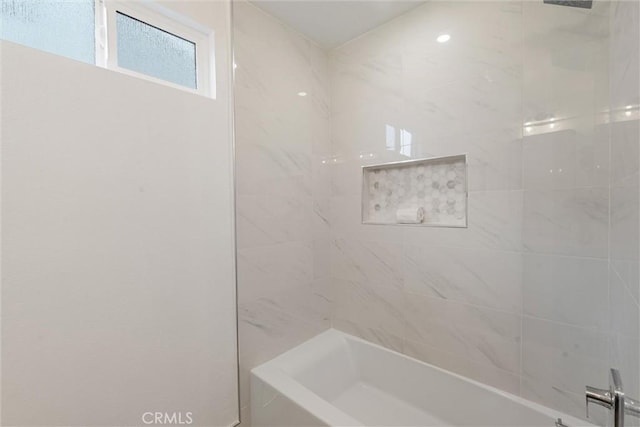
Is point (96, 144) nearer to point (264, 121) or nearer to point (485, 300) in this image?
point (264, 121)

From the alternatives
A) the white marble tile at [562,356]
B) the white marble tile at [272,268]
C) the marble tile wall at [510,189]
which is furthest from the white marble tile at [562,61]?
the white marble tile at [272,268]

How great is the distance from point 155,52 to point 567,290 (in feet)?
7.26

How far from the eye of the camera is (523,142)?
4.27ft

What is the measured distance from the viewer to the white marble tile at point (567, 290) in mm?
1146

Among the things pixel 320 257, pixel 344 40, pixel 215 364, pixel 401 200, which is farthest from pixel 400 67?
pixel 215 364

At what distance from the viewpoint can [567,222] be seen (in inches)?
47.5

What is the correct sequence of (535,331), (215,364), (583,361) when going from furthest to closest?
1. (215,364)
2. (535,331)
3. (583,361)

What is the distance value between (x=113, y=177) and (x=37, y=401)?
0.82 meters

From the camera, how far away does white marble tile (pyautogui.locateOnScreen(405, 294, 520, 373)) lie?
1.37 m

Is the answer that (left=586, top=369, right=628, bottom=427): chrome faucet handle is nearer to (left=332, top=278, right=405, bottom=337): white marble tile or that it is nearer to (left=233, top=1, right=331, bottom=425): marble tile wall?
(left=332, top=278, right=405, bottom=337): white marble tile

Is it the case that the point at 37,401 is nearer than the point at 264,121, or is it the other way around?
the point at 37,401

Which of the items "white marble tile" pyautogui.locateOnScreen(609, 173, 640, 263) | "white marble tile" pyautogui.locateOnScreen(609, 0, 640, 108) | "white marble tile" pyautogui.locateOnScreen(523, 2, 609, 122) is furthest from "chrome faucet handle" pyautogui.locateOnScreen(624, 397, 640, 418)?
"white marble tile" pyautogui.locateOnScreen(523, 2, 609, 122)

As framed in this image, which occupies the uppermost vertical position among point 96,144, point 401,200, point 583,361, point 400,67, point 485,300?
point 400,67

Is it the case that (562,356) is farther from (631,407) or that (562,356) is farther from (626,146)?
(626,146)
